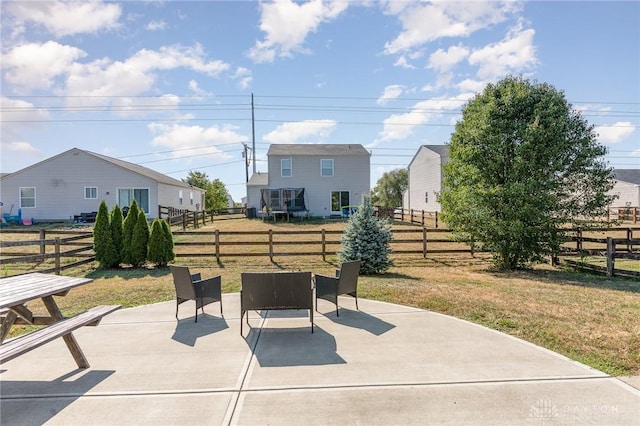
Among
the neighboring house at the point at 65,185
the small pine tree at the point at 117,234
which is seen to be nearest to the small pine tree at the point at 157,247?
the small pine tree at the point at 117,234

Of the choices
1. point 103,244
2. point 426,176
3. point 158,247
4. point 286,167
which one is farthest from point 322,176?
point 103,244

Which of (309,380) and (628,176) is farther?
(628,176)

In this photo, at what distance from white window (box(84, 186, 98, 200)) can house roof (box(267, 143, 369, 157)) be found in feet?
A: 42.3

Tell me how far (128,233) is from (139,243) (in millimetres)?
497

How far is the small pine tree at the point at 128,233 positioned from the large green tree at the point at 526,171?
10.4 metres

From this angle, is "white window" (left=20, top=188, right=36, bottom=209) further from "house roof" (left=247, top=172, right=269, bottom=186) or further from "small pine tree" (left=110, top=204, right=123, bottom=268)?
"small pine tree" (left=110, top=204, right=123, bottom=268)

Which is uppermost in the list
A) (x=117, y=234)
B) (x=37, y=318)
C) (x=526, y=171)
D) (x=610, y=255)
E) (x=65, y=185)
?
(x=65, y=185)

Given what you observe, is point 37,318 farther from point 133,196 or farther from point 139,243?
point 133,196

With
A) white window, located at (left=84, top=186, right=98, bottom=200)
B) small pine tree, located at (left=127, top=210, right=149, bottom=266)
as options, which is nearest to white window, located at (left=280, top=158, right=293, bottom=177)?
white window, located at (left=84, top=186, right=98, bottom=200)

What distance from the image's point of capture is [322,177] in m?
27.9

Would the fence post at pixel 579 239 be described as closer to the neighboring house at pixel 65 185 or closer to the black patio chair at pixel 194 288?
the black patio chair at pixel 194 288

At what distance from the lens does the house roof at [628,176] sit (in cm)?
3253

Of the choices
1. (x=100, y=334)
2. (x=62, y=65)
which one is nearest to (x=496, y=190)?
(x=100, y=334)

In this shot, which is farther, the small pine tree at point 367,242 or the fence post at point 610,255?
the fence post at point 610,255
